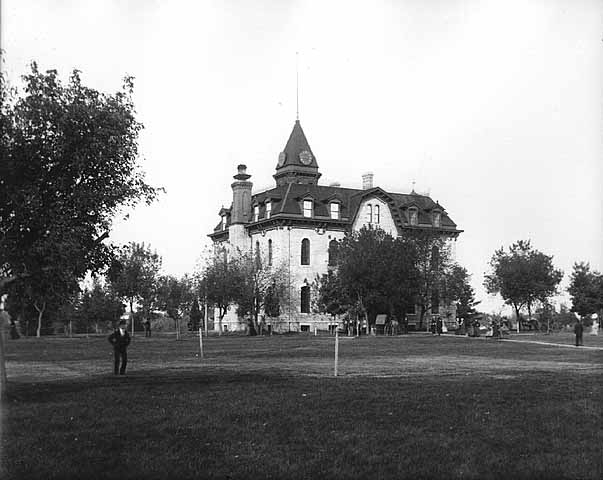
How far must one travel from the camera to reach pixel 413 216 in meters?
81.2

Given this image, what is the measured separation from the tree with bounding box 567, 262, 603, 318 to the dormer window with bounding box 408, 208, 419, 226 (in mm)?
16232

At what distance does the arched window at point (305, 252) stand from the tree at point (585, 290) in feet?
83.6

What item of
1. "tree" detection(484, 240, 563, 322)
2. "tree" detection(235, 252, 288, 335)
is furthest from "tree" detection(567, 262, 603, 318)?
"tree" detection(235, 252, 288, 335)

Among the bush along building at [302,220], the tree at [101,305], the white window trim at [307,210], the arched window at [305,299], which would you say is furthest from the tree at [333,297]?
the tree at [101,305]

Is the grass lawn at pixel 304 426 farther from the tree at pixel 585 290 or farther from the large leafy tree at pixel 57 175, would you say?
the tree at pixel 585 290

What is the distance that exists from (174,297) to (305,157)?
890 inches

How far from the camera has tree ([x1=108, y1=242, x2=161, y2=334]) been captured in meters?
65.9

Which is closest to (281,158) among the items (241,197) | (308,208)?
(241,197)

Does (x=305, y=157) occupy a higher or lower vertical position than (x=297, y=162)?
higher

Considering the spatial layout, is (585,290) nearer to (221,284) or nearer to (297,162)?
(297,162)

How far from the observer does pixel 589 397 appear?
15.7 m

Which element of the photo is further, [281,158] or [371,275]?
[281,158]

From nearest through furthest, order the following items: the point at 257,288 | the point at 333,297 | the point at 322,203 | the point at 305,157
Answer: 1. the point at 333,297
2. the point at 257,288
3. the point at 322,203
4. the point at 305,157

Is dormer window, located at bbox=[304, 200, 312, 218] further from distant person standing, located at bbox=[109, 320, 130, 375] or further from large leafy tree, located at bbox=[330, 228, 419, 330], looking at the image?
distant person standing, located at bbox=[109, 320, 130, 375]
